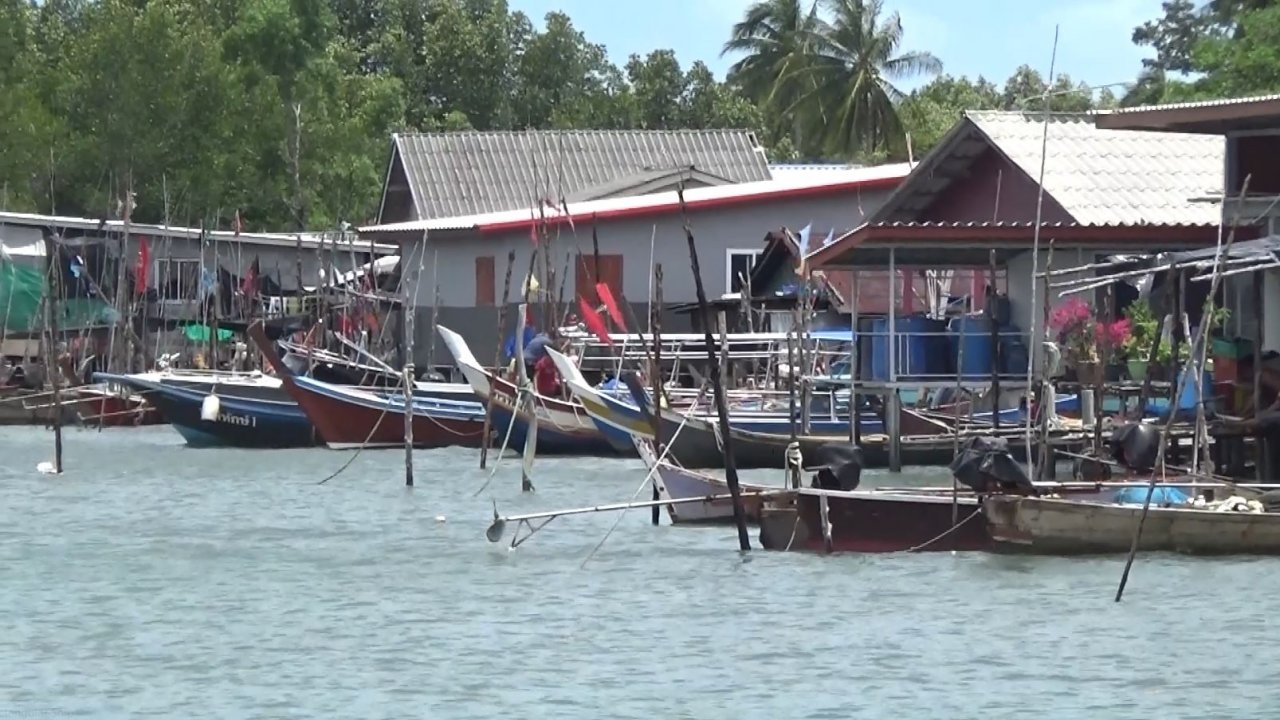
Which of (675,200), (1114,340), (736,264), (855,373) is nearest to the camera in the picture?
(1114,340)

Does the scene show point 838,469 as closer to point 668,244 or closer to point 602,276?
point 668,244

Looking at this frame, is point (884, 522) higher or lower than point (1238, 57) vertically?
lower

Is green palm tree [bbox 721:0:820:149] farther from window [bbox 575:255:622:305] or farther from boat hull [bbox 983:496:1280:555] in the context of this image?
boat hull [bbox 983:496:1280:555]

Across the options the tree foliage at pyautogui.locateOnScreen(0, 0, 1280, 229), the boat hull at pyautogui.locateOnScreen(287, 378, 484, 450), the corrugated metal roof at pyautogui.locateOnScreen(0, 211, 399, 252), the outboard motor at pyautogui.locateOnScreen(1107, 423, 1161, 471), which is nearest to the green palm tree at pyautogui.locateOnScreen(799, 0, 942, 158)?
the tree foliage at pyautogui.locateOnScreen(0, 0, 1280, 229)

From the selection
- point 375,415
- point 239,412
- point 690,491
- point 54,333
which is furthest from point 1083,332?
point 239,412

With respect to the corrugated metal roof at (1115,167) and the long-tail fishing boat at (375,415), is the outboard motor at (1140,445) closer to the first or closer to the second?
the corrugated metal roof at (1115,167)

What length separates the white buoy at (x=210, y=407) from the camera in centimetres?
3431

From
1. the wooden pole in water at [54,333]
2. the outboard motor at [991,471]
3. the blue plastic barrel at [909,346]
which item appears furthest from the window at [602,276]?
the outboard motor at [991,471]

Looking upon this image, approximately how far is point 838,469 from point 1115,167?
12.5 metres

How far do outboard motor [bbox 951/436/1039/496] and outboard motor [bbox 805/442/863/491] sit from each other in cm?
100

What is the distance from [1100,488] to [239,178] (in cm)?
3595

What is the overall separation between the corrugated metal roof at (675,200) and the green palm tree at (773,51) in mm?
16997

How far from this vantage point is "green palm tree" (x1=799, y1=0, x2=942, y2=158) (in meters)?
55.3

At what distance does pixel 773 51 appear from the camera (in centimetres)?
5966
